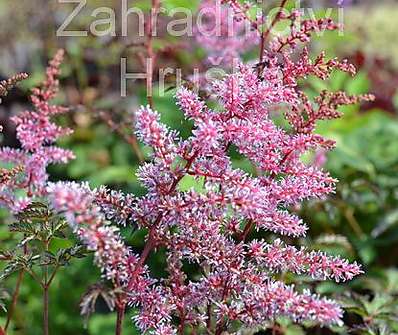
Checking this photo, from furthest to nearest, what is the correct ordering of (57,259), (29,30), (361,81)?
(29,30) → (361,81) → (57,259)

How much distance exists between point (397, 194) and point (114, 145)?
7.28 ft

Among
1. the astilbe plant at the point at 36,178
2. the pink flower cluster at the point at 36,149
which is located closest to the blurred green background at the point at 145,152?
the astilbe plant at the point at 36,178

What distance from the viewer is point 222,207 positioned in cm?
160

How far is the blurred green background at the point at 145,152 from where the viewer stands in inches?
120

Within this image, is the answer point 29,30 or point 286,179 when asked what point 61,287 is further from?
point 29,30

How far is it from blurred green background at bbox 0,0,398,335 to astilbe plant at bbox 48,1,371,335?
0.39 m

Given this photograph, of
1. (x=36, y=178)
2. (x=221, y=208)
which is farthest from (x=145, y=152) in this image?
(x=221, y=208)

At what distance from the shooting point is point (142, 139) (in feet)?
5.33

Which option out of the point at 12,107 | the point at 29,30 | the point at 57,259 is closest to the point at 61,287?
the point at 57,259

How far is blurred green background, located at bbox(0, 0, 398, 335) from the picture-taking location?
3.05 metres

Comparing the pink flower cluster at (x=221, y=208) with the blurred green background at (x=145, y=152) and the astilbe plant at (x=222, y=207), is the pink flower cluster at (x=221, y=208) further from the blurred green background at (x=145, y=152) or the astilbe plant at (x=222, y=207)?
the blurred green background at (x=145, y=152)

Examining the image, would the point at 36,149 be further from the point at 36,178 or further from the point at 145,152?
the point at 145,152

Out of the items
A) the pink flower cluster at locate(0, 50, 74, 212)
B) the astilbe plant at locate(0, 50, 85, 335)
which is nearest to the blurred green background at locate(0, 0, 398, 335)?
the astilbe plant at locate(0, 50, 85, 335)

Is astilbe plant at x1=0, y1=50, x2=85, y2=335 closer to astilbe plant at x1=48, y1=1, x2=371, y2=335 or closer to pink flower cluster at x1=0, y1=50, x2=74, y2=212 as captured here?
pink flower cluster at x1=0, y1=50, x2=74, y2=212
